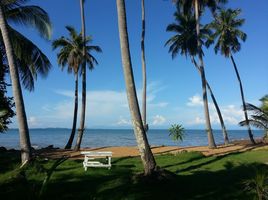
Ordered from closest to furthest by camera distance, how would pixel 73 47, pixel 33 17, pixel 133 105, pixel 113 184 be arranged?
pixel 113 184, pixel 133 105, pixel 33 17, pixel 73 47

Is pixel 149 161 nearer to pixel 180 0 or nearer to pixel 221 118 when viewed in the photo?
pixel 180 0

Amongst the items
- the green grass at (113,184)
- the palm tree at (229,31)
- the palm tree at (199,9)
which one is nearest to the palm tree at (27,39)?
the green grass at (113,184)

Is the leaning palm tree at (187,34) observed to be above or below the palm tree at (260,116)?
above

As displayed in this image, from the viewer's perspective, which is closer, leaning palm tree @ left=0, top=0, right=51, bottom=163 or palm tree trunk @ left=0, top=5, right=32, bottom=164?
palm tree trunk @ left=0, top=5, right=32, bottom=164

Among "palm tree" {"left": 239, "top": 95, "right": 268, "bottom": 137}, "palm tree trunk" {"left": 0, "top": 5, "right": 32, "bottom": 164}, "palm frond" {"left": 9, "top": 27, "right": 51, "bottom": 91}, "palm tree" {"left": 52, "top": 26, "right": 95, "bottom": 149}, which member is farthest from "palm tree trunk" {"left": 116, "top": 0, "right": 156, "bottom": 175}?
"palm tree" {"left": 52, "top": 26, "right": 95, "bottom": 149}

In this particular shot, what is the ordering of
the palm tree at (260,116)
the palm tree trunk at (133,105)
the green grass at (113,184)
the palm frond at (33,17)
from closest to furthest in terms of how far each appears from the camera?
the green grass at (113,184) → the palm tree trunk at (133,105) → the palm frond at (33,17) → the palm tree at (260,116)

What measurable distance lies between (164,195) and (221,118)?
28443mm

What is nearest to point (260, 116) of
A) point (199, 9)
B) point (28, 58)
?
point (199, 9)

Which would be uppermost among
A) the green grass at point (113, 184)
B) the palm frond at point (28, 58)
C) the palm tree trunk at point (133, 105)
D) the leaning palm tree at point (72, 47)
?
the leaning palm tree at point (72, 47)

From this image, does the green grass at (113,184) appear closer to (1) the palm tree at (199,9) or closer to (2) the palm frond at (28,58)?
(2) the palm frond at (28,58)

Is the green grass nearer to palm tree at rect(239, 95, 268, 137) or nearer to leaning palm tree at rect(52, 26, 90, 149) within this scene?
palm tree at rect(239, 95, 268, 137)

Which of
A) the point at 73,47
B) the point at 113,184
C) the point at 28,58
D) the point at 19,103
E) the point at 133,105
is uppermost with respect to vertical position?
the point at 73,47

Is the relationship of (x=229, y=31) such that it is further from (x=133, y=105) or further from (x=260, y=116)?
(x=133, y=105)

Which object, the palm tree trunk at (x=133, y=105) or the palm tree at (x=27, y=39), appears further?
the palm tree at (x=27, y=39)
